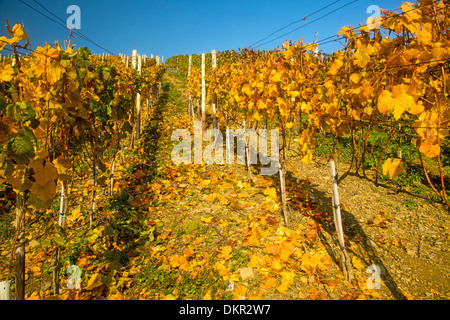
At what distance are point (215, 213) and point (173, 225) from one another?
2.53ft

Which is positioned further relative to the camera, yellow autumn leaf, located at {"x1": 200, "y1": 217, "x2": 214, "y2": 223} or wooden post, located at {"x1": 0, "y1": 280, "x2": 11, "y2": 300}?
yellow autumn leaf, located at {"x1": 200, "y1": 217, "x2": 214, "y2": 223}

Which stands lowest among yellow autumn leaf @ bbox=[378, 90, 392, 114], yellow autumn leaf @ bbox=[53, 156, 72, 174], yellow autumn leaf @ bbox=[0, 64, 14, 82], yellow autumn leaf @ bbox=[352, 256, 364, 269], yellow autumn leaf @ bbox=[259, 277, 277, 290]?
yellow autumn leaf @ bbox=[259, 277, 277, 290]

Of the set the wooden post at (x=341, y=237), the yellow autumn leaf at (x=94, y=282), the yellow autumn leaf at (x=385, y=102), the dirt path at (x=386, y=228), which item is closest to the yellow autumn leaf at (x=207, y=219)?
the dirt path at (x=386, y=228)

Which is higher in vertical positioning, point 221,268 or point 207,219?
point 207,219

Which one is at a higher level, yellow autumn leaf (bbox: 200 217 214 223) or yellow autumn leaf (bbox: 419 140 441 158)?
yellow autumn leaf (bbox: 419 140 441 158)

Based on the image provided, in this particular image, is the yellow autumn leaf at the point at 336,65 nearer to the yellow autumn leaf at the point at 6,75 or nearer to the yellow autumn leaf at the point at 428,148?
the yellow autumn leaf at the point at 428,148

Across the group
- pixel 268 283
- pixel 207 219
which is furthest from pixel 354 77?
pixel 207 219

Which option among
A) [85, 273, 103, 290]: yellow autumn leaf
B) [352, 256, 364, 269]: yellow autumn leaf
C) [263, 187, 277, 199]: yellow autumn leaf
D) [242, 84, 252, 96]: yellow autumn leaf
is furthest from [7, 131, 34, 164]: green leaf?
[263, 187, 277, 199]: yellow autumn leaf

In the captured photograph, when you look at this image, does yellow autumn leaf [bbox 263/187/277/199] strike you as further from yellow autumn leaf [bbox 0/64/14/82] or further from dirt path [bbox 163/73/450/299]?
yellow autumn leaf [bbox 0/64/14/82]

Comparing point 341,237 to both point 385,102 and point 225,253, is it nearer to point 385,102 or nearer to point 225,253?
point 225,253

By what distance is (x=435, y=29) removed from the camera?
161 centimetres

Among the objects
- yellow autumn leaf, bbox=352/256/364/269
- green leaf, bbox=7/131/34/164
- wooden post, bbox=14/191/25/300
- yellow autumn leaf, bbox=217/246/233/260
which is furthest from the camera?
yellow autumn leaf, bbox=217/246/233/260

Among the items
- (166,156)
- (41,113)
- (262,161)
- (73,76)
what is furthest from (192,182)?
(73,76)

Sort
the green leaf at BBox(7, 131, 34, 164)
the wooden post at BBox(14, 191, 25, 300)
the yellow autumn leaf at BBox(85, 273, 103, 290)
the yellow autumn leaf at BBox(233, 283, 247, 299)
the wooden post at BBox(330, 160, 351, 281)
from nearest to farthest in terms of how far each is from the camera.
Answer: the green leaf at BBox(7, 131, 34, 164) < the wooden post at BBox(14, 191, 25, 300) < the yellow autumn leaf at BBox(85, 273, 103, 290) < the yellow autumn leaf at BBox(233, 283, 247, 299) < the wooden post at BBox(330, 160, 351, 281)
